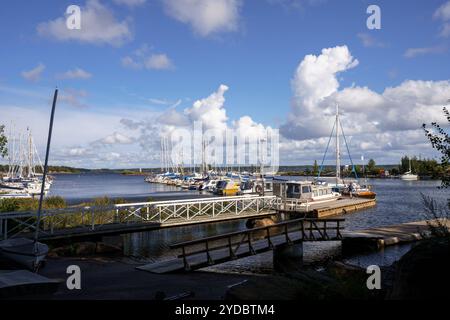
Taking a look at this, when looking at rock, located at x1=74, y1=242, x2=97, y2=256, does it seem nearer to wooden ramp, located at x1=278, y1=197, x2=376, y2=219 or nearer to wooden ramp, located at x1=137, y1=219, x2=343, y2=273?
wooden ramp, located at x1=137, y1=219, x2=343, y2=273

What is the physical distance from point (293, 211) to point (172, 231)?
1104cm

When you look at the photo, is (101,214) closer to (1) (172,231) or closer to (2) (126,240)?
(2) (126,240)

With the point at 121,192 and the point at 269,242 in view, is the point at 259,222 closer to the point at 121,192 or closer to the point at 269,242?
the point at 269,242

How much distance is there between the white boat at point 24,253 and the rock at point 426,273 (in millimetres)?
10312

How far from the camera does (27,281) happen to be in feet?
30.0

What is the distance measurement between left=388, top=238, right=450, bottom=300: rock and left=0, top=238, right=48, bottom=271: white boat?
1031cm

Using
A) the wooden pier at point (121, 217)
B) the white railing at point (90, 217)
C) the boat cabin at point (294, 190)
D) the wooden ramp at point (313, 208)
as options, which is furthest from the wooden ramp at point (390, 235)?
the boat cabin at point (294, 190)

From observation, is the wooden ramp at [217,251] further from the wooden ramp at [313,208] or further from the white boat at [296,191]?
the white boat at [296,191]

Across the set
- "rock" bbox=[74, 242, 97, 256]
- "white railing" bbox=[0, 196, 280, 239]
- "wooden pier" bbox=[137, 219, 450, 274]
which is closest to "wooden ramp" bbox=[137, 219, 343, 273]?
"wooden pier" bbox=[137, 219, 450, 274]

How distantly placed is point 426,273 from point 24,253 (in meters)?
11.1

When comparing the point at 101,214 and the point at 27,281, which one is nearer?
the point at 27,281

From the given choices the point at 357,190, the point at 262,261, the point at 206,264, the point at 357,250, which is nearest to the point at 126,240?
the point at 262,261

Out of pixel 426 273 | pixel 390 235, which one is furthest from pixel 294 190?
pixel 426 273

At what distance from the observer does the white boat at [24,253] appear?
1244 centimetres
